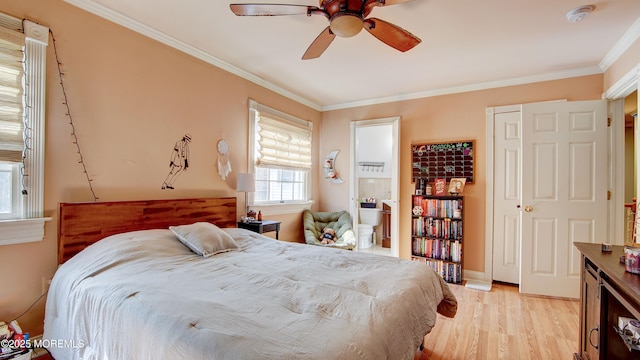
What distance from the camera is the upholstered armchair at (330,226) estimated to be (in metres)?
Result: 4.04

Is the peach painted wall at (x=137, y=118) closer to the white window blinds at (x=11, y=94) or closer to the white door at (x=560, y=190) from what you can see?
the white window blinds at (x=11, y=94)

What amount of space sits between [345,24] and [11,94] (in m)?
2.19

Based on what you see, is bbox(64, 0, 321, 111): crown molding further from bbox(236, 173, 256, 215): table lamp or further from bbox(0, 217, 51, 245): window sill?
bbox(0, 217, 51, 245): window sill

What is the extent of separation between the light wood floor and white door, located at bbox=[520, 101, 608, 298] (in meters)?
0.32

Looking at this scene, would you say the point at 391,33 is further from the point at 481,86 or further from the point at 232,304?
the point at 481,86

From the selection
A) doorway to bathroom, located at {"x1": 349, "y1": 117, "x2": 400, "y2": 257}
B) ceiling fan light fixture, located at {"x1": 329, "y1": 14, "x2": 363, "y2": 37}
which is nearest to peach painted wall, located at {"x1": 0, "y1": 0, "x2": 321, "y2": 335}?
ceiling fan light fixture, located at {"x1": 329, "y1": 14, "x2": 363, "y2": 37}

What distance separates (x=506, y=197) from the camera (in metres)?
3.71

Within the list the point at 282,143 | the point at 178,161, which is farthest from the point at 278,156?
the point at 178,161

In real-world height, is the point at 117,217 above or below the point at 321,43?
below

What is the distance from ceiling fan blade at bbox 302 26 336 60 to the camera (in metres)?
2.06

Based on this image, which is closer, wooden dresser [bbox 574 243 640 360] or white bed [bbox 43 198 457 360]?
white bed [bbox 43 198 457 360]

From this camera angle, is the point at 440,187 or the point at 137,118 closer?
the point at 137,118

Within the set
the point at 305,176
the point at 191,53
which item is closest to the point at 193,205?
the point at 191,53

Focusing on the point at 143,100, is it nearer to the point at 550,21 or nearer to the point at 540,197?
the point at 550,21
